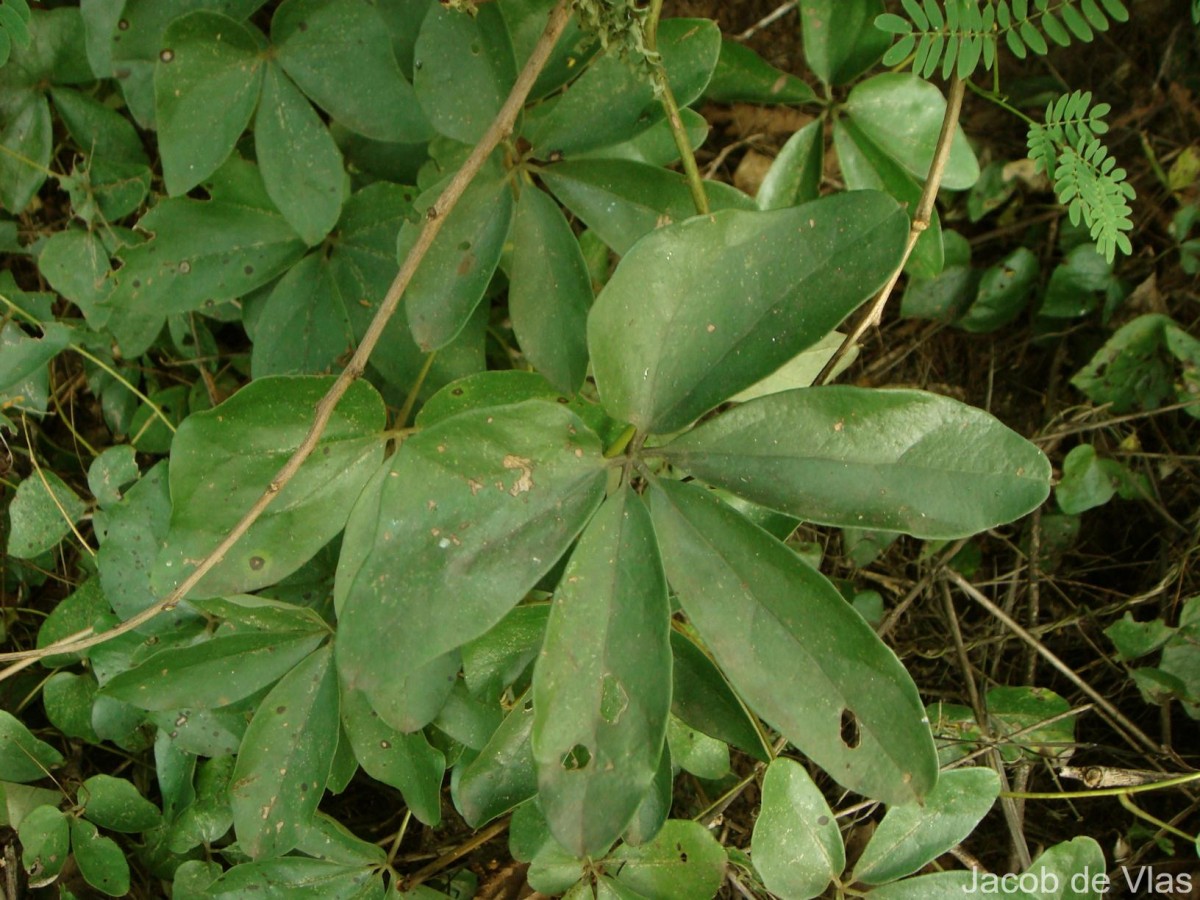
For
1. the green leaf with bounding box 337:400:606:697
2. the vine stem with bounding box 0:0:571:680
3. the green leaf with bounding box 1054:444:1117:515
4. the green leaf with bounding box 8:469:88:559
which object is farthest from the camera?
the green leaf with bounding box 1054:444:1117:515

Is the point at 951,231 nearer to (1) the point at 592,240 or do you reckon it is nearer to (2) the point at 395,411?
(1) the point at 592,240

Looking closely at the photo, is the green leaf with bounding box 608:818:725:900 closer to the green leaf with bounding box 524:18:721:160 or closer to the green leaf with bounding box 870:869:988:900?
the green leaf with bounding box 870:869:988:900

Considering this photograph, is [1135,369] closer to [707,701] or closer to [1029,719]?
[1029,719]

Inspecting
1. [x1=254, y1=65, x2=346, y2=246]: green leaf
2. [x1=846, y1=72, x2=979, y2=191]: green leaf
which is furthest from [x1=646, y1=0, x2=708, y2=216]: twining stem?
[x1=254, y1=65, x2=346, y2=246]: green leaf

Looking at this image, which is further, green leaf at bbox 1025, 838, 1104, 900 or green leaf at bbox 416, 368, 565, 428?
green leaf at bbox 1025, 838, 1104, 900

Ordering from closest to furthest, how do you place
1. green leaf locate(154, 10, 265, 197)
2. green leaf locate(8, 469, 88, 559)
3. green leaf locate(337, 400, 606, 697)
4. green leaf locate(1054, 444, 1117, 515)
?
green leaf locate(337, 400, 606, 697)
green leaf locate(154, 10, 265, 197)
green leaf locate(8, 469, 88, 559)
green leaf locate(1054, 444, 1117, 515)

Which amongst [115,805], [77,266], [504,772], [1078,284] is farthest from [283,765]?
[1078,284]
